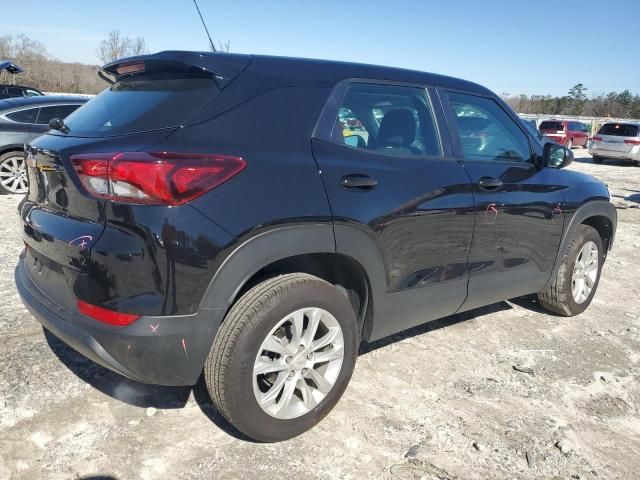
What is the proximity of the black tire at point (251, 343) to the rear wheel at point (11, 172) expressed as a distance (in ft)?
23.4

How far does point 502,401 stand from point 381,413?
75cm

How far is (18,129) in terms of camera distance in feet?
25.3

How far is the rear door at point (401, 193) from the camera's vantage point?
246 cm

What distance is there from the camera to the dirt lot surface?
2295 mm

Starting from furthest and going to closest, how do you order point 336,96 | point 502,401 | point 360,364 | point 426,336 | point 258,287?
1. point 426,336
2. point 360,364
3. point 502,401
4. point 336,96
5. point 258,287

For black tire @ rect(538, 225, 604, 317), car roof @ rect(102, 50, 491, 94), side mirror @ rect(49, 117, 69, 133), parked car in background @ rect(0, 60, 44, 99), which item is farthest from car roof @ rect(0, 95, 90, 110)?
black tire @ rect(538, 225, 604, 317)

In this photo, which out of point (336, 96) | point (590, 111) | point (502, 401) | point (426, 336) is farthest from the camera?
point (590, 111)

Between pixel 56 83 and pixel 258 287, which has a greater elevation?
pixel 56 83

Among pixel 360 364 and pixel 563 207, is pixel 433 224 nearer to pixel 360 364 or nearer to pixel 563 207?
pixel 360 364

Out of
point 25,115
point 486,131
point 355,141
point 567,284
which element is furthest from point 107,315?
point 25,115

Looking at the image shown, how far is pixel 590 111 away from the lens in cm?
6131

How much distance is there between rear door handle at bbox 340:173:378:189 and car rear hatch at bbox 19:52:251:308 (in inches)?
27.2

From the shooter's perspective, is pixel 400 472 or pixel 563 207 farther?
pixel 563 207

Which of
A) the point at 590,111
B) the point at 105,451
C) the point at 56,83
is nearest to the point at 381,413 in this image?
the point at 105,451
